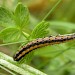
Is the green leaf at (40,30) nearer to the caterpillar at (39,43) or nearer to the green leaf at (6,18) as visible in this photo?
the caterpillar at (39,43)

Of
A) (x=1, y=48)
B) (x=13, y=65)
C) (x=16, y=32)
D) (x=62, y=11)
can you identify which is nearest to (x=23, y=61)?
(x=13, y=65)

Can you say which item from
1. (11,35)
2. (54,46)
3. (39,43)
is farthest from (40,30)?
(54,46)

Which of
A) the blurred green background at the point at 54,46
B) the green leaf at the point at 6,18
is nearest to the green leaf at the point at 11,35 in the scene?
the green leaf at the point at 6,18

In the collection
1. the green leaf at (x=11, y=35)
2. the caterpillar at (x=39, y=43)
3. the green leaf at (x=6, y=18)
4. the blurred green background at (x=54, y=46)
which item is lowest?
the caterpillar at (x=39, y=43)

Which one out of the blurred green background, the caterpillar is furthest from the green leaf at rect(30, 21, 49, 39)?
the blurred green background

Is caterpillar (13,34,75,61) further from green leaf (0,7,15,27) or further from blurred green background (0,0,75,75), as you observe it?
blurred green background (0,0,75,75)

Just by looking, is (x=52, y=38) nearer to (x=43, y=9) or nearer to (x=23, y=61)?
(x=23, y=61)

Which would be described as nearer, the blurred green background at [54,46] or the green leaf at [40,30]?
the green leaf at [40,30]
